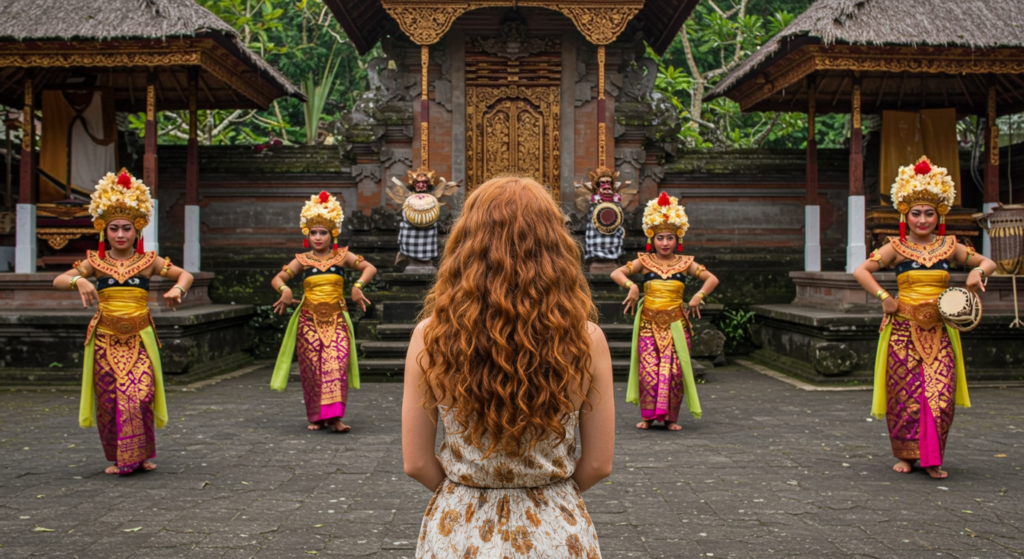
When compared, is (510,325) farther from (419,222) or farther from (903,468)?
(419,222)

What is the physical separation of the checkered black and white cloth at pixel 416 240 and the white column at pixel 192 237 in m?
3.22

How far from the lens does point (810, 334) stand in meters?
10.5

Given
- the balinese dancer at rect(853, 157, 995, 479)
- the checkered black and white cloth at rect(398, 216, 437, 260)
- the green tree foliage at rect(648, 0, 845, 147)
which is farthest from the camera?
the green tree foliage at rect(648, 0, 845, 147)

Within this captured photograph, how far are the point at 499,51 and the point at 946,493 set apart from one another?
9.88m

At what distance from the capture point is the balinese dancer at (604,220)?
11508 millimetres

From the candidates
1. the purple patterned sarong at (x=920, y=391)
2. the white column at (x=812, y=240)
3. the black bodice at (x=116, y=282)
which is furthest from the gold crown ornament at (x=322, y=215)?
the white column at (x=812, y=240)

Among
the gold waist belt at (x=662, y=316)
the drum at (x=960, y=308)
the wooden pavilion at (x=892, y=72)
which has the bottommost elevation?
the gold waist belt at (x=662, y=316)

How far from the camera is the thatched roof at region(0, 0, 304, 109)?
1041cm

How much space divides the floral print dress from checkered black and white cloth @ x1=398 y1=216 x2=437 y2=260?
30.9 ft

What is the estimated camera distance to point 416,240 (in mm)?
11586

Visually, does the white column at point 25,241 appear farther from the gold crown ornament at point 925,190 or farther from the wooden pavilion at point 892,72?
the gold crown ornament at point 925,190

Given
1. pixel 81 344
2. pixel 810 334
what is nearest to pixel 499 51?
pixel 810 334

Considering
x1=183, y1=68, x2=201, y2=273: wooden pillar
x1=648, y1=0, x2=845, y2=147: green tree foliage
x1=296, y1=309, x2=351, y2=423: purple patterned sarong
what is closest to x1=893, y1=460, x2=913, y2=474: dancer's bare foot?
x1=296, y1=309, x2=351, y2=423: purple patterned sarong

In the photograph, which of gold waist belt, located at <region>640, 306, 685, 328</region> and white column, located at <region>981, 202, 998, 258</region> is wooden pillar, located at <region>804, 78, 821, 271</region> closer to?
white column, located at <region>981, 202, 998, 258</region>
